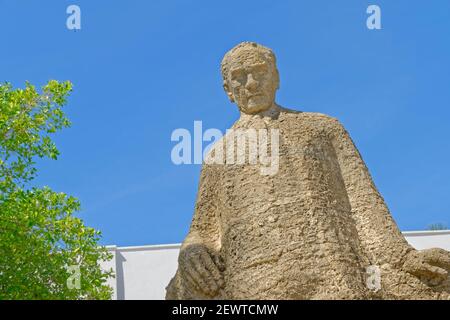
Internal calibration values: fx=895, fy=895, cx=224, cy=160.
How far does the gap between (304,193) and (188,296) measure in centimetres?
98

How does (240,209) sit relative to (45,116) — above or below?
below

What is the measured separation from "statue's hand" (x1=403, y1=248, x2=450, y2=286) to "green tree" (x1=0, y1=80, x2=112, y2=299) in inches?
411

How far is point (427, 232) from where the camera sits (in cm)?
2450

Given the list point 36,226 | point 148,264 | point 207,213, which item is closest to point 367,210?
point 207,213

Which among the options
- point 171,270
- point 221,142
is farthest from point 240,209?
point 171,270

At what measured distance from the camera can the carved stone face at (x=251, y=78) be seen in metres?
6.10

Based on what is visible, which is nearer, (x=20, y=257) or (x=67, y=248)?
(x=20, y=257)

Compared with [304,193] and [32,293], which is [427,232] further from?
[304,193]

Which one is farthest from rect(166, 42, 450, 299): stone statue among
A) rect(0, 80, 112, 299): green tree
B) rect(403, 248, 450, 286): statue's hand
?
rect(0, 80, 112, 299): green tree

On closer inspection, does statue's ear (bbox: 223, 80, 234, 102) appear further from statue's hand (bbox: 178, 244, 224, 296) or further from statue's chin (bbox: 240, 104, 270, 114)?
statue's hand (bbox: 178, 244, 224, 296)

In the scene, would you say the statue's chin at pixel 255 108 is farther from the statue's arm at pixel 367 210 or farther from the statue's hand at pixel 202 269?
the statue's hand at pixel 202 269

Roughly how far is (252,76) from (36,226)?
10913 mm

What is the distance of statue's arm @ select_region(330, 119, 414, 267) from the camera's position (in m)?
5.59
